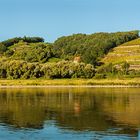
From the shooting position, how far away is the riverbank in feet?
525

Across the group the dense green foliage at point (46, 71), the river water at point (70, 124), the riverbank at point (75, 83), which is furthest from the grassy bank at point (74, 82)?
the river water at point (70, 124)

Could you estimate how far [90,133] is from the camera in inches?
1750

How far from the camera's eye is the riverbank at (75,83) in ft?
525

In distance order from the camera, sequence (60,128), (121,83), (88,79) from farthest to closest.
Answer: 1. (88,79)
2. (121,83)
3. (60,128)

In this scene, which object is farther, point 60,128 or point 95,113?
point 95,113

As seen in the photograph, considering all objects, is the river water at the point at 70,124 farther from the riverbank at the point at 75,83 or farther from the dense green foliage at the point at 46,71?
the dense green foliage at the point at 46,71

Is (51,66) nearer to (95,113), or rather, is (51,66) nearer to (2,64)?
(2,64)

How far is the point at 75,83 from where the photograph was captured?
16712cm

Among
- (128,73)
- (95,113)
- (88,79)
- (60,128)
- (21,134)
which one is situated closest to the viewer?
(21,134)

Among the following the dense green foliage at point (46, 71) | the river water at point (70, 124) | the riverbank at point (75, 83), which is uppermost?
the dense green foliage at point (46, 71)

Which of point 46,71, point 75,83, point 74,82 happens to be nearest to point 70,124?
point 75,83

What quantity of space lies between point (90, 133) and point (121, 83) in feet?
384

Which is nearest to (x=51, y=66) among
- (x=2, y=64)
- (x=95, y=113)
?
(x=2, y=64)

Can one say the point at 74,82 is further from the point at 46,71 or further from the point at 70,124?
the point at 70,124
